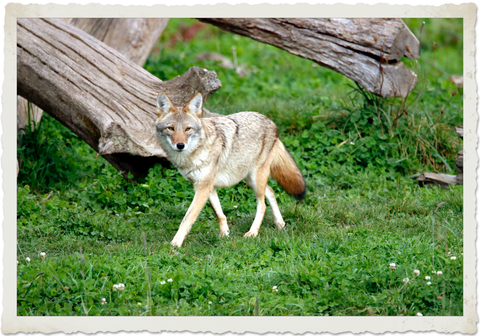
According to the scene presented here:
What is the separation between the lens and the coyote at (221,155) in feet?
17.8

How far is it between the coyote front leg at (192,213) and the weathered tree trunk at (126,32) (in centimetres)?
394

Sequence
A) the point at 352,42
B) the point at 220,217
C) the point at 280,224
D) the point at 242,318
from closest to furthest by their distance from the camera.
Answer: the point at 242,318
the point at 220,217
the point at 280,224
the point at 352,42

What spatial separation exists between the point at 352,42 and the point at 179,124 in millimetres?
3155

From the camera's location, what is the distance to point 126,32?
29.1 feet

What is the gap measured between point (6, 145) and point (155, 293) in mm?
1816

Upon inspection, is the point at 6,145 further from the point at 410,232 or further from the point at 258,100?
the point at 258,100

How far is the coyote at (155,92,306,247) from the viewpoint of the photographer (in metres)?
5.43

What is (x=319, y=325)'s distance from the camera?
3.62m

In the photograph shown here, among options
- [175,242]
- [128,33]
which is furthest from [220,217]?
[128,33]

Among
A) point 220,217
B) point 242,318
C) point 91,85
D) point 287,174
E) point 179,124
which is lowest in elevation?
point 242,318

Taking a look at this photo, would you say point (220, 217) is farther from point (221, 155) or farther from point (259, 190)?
point (221, 155)

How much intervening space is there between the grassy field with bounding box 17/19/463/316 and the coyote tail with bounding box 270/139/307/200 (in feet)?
1.06

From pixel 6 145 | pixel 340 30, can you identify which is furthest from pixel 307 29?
pixel 6 145

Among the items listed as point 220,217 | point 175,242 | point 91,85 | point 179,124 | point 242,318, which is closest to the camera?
point 242,318
